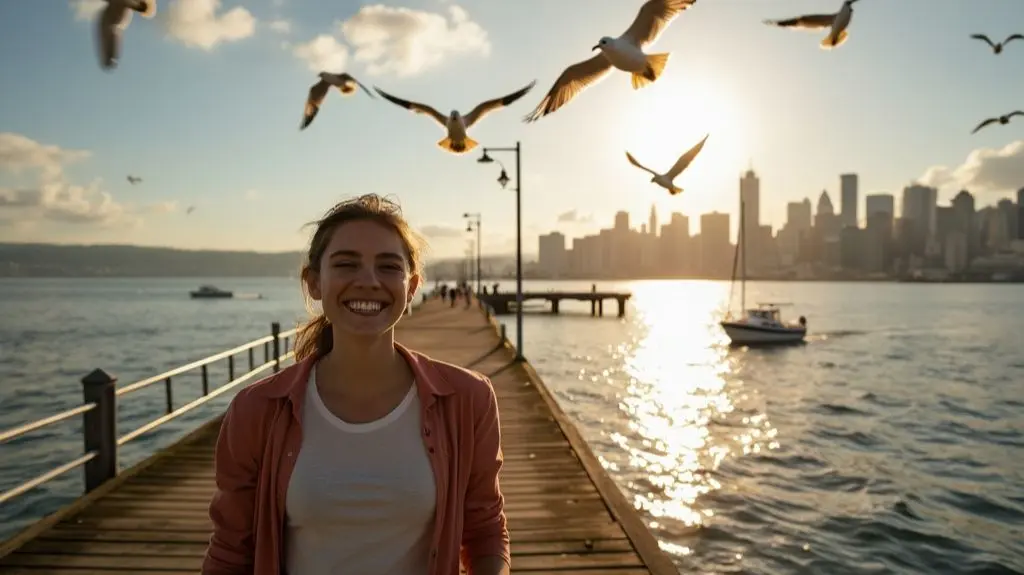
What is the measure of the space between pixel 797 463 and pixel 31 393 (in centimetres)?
2574

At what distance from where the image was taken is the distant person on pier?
1.92 m

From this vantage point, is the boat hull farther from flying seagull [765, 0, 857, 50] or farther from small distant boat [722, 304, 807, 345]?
flying seagull [765, 0, 857, 50]

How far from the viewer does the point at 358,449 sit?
6.30 feet

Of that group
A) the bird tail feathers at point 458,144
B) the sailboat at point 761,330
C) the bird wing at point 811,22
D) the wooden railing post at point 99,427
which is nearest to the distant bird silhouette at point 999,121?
the bird wing at point 811,22

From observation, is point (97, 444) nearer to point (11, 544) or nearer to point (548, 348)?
point (11, 544)

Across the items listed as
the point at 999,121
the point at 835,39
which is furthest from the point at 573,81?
the point at 999,121

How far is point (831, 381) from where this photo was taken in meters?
26.9

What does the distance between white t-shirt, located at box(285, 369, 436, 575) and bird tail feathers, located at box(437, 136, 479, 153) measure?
3000 mm

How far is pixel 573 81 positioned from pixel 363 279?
8.45 feet

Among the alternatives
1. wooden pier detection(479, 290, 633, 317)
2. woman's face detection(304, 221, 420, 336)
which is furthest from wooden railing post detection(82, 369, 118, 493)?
wooden pier detection(479, 290, 633, 317)

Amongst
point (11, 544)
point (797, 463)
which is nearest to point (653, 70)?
point (11, 544)

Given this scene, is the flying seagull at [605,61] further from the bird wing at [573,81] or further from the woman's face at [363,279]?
the woman's face at [363,279]

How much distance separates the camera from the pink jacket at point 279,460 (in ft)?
6.38

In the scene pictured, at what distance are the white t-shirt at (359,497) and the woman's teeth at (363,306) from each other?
0.96 ft
